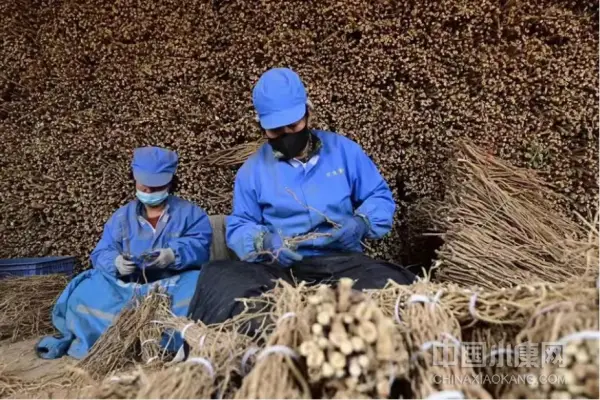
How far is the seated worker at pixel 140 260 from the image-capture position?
323 centimetres

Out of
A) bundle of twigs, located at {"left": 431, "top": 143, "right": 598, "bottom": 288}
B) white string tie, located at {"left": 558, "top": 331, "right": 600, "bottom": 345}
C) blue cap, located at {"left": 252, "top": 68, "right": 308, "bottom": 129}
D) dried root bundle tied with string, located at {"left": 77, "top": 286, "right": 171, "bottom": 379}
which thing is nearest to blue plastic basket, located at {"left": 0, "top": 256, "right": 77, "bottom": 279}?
dried root bundle tied with string, located at {"left": 77, "top": 286, "right": 171, "bottom": 379}

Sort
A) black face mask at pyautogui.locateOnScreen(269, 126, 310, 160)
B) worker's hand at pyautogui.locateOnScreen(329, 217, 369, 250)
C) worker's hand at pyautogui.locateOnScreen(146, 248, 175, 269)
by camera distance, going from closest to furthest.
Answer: worker's hand at pyautogui.locateOnScreen(329, 217, 369, 250) < black face mask at pyautogui.locateOnScreen(269, 126, 310, 160) < worker's hand at pyautogui.locateOnScreen(146, 248, 175, 269)

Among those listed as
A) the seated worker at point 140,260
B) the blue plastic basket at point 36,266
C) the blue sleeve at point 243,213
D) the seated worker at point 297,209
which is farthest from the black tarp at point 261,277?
the blue plastic basket at point 36,266

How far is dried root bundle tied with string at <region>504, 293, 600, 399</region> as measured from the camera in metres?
1.39

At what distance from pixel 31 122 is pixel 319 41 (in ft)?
7.68

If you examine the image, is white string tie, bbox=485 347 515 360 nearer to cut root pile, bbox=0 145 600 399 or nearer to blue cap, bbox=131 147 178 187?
cut root pile, bbox=0 145 600 399

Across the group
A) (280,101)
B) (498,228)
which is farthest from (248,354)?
(498,228)

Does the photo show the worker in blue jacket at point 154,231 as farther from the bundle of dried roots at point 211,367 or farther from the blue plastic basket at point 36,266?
the bundle of dried roots at point 211,367

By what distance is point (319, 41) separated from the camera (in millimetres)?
3996

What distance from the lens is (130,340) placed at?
2.85 meters

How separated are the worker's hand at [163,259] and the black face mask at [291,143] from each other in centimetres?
87

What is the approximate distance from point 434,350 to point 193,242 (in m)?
2.02

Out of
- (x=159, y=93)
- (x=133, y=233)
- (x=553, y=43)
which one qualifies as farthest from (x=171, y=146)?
(x=553, y=43)

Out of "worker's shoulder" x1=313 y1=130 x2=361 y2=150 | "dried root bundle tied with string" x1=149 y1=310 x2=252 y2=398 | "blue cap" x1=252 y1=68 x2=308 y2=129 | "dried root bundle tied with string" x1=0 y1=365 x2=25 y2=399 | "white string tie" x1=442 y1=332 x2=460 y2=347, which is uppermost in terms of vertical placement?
"blue cap" x1=252 y1=68 x2=308 y2=129
